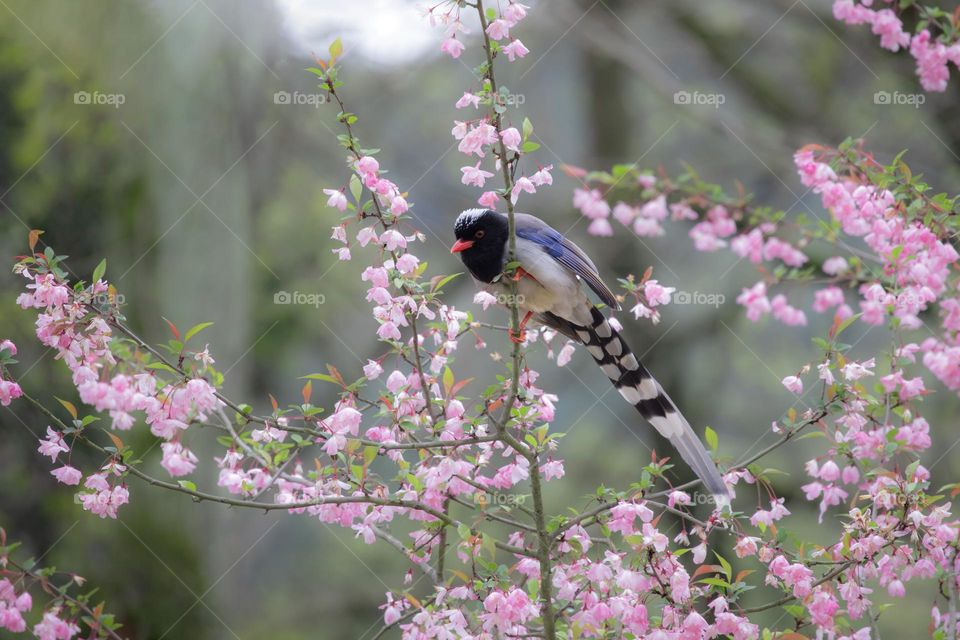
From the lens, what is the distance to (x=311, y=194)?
20.6 ft

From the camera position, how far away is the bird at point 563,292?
2730mm

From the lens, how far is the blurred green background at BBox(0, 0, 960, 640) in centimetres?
457

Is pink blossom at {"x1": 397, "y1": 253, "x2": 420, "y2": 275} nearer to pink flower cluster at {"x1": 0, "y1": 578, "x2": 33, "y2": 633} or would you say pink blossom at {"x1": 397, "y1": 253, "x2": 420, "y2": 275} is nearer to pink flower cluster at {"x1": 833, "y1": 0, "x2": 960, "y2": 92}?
pink flower cluster at {"x1": 0, "y1": 578, "x2": 33, "y2": 633}

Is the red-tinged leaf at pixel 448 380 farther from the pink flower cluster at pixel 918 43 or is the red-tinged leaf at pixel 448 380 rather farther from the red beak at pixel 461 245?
the pink flower cluster at pixel 918 43

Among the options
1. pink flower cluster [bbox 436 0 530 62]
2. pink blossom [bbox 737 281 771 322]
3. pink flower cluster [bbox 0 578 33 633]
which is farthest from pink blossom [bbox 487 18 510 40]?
pink blossom [bbox 737 281 771 322]

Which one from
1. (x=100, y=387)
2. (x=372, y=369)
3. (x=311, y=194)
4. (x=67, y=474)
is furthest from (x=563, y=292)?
(x=311, y=194)

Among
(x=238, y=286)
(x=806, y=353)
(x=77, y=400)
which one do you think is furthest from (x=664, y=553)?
(x=806, y=353)

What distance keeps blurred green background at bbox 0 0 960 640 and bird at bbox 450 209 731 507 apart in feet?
5.22

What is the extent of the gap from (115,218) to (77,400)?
0.92 metres

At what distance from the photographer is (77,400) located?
4.63m

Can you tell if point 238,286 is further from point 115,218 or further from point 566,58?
point 566,58

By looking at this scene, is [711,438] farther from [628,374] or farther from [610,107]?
[610,107]

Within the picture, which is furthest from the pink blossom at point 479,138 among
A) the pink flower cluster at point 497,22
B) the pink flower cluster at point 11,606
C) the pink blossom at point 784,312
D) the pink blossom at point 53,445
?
the pink blossom at point 784,312

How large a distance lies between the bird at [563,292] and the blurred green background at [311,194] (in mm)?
1591
